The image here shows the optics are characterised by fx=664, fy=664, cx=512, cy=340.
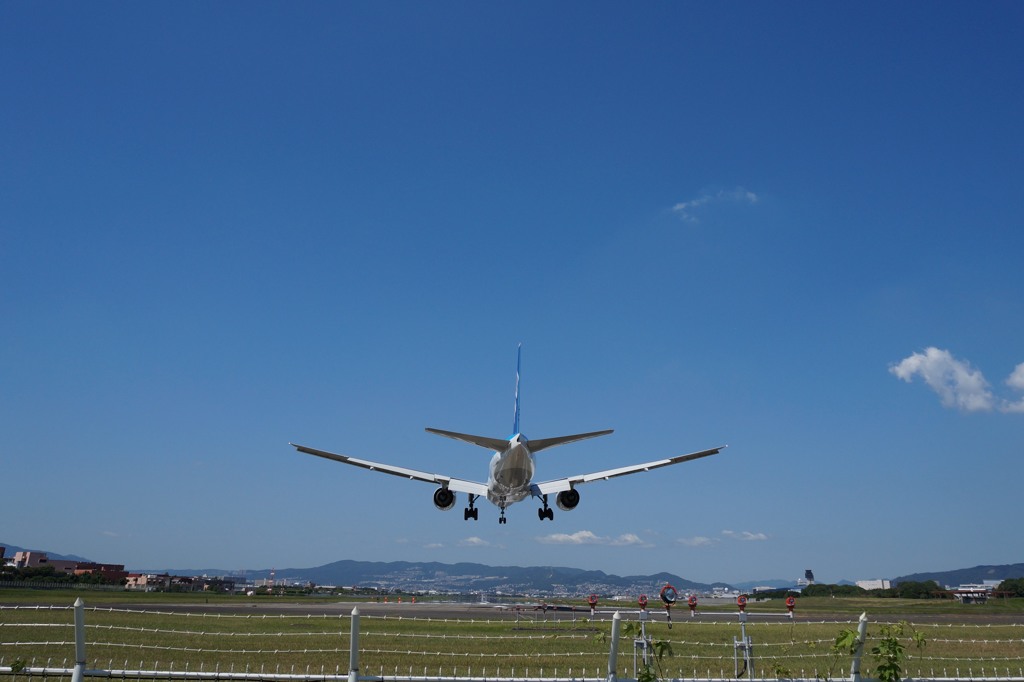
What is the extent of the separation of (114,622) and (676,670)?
33424 millimetres

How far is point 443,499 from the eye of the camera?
38688 millimetres

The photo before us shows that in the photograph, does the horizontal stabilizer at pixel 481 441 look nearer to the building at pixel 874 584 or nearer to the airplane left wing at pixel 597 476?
the airplane left wing at pixel 597 476

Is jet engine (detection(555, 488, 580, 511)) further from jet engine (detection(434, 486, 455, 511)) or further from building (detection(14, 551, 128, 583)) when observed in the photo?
building (detection(14, 551, 128, 583))

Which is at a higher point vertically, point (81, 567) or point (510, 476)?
point (510, 476)

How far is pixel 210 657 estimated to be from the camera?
22250mm

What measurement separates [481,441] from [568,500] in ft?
24.2

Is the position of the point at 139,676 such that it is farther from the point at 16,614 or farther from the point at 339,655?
the point at 16,614

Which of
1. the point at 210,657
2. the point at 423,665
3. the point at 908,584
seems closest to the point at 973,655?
the point at 423,665

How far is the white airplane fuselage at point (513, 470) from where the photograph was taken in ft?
109

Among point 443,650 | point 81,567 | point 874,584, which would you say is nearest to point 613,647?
point 443,650

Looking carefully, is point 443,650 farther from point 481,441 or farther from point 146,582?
point 146,582

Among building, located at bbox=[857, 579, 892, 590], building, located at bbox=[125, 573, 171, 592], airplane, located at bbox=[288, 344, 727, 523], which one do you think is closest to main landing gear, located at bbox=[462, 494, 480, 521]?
airplane, located at bbox=[288, 344, 727, 523]

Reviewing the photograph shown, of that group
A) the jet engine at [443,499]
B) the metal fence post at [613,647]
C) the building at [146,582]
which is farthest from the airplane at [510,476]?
the building at [146,582]

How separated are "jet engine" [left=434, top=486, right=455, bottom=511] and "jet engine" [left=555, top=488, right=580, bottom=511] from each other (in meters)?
6.34
